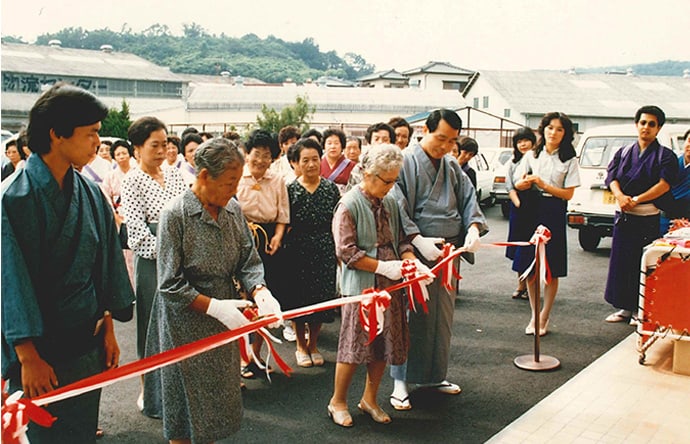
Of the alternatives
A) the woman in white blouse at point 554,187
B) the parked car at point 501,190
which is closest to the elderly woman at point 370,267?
the woman in white blouse at point 554,187

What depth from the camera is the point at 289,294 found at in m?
5.17

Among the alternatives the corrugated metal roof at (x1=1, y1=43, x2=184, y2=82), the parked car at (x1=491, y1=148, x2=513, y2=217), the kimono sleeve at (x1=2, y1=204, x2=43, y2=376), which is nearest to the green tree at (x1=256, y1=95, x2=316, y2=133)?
the corrugated metal roof at (x1=1, y1=43, x2=184, y2=82)

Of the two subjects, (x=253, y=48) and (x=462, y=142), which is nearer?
(x=462, y=142)

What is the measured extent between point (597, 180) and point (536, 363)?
581 centimetres

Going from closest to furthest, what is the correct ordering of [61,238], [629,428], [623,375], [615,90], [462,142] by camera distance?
[61,238] < [629,428] < [623,375] < [462,142] < [615,90]

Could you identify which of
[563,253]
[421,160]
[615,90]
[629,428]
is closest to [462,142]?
[563,253]

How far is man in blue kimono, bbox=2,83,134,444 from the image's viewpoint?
2.21 metres

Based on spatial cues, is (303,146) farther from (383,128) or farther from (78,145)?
(78,145)

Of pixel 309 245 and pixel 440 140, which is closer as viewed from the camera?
pixel 440 140

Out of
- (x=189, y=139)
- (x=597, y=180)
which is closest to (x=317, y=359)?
(x=189, y=139)

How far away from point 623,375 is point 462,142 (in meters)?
3.36

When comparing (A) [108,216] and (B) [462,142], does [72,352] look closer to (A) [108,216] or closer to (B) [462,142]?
(A) [108,216]

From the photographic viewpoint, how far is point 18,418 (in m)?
2.01

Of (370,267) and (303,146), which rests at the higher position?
(303,146)
